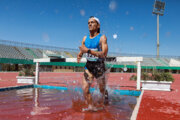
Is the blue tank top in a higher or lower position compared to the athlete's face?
lower

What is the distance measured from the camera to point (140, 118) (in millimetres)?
3139

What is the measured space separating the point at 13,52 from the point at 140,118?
3454 centimetres

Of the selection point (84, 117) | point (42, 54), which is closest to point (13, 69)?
point (42, 54)

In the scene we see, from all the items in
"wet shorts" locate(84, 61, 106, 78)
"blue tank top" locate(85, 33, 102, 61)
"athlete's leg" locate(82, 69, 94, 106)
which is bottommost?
"athlete's leg" locate(82, 69, 94, 106)

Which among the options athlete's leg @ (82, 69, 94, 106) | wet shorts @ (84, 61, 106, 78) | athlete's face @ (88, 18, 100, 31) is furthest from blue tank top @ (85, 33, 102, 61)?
athlete's leg @ (82, 69, 94, 106)

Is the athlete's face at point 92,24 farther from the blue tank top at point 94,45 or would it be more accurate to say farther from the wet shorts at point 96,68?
the wet shorts at point 96,68

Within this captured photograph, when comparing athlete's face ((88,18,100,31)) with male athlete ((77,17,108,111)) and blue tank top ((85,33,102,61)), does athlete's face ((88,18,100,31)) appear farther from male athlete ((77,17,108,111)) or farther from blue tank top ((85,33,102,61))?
blue tank top ((85,33,102,61))

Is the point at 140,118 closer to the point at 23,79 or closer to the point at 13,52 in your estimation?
the point at 23,79

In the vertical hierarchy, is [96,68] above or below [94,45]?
below

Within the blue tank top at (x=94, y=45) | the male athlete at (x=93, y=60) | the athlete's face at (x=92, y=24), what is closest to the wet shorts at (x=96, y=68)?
the male athlete at (x=93, y=60)

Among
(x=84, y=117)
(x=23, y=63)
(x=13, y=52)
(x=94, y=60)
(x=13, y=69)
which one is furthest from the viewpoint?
(x=13, y=52)

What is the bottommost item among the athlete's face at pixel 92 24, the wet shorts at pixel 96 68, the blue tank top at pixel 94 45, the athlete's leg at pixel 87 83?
the athlete's leg at pixel 87 83

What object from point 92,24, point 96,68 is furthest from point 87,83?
point 92,24

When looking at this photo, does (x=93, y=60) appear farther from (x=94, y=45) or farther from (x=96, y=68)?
(x=94, y=45)
